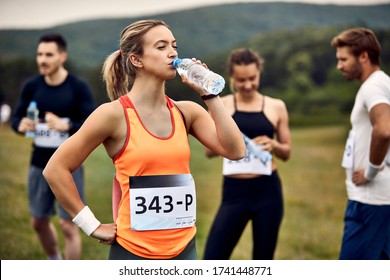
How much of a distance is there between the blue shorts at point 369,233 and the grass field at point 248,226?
7.91 ft

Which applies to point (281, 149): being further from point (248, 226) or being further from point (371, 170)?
point (248, 226)

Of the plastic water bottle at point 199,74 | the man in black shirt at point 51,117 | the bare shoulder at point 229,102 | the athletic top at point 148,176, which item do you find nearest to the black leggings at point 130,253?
the athletic top at point 148,176

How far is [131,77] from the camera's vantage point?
11.8 ft

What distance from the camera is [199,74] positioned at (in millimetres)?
3254

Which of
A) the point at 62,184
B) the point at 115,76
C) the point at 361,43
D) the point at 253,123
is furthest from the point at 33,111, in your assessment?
the point at 62,184

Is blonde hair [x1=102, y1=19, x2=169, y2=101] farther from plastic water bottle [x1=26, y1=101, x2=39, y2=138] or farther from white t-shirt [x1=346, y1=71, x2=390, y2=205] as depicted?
plastic water bottle [x1=26, y1=101, x2=39, y2=138]

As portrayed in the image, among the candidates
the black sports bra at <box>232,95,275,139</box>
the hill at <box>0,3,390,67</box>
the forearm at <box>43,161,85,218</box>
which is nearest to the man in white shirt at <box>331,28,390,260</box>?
the black sports bra at <box>232,95,275,139</box>

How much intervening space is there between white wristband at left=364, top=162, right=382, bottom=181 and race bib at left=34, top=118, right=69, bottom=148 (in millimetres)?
2425

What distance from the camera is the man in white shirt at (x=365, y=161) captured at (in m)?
4.65

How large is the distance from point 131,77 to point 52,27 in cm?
1099

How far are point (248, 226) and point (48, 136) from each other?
4452 millimetres

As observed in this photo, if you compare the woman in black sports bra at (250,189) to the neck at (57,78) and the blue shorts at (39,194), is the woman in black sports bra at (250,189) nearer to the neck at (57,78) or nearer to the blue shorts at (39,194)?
the blue shorts at (39,194)

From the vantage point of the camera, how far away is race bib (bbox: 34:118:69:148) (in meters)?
5.96
